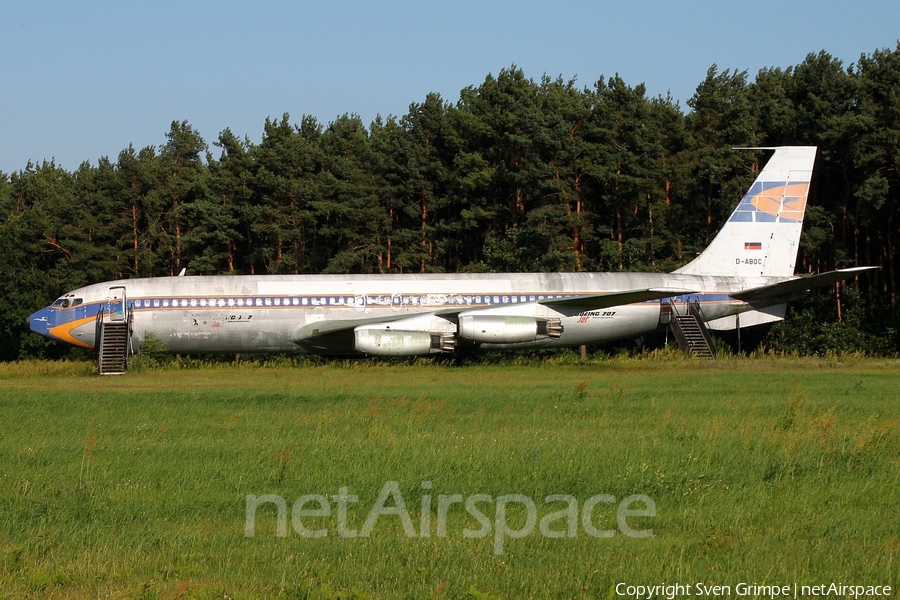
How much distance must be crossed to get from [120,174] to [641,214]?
3620cm

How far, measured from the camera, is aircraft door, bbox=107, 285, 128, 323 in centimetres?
3170

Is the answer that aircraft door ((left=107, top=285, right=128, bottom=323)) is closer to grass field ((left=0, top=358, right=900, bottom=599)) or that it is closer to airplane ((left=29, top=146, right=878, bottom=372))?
airplane ((left=29, top=146, right=878, bottom=372))

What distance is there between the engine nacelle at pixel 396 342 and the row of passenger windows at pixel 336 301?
6.83ft

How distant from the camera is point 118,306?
31.8 m

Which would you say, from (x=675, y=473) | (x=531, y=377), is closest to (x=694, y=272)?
(x=531, y=377)

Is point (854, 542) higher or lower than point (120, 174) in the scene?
lower

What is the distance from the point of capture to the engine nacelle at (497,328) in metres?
30.5

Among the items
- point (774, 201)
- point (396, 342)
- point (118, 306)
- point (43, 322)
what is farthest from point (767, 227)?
point (43, 322)

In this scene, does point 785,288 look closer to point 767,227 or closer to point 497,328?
point 767,227

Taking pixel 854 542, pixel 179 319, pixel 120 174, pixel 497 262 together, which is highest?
pixel 120 174

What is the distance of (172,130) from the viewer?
99.3 metres

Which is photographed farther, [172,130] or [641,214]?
[172,130]

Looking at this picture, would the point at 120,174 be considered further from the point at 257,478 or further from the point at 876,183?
the point at 257,478

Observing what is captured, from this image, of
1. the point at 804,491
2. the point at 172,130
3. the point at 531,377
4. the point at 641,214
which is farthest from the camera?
the point at 172,130
